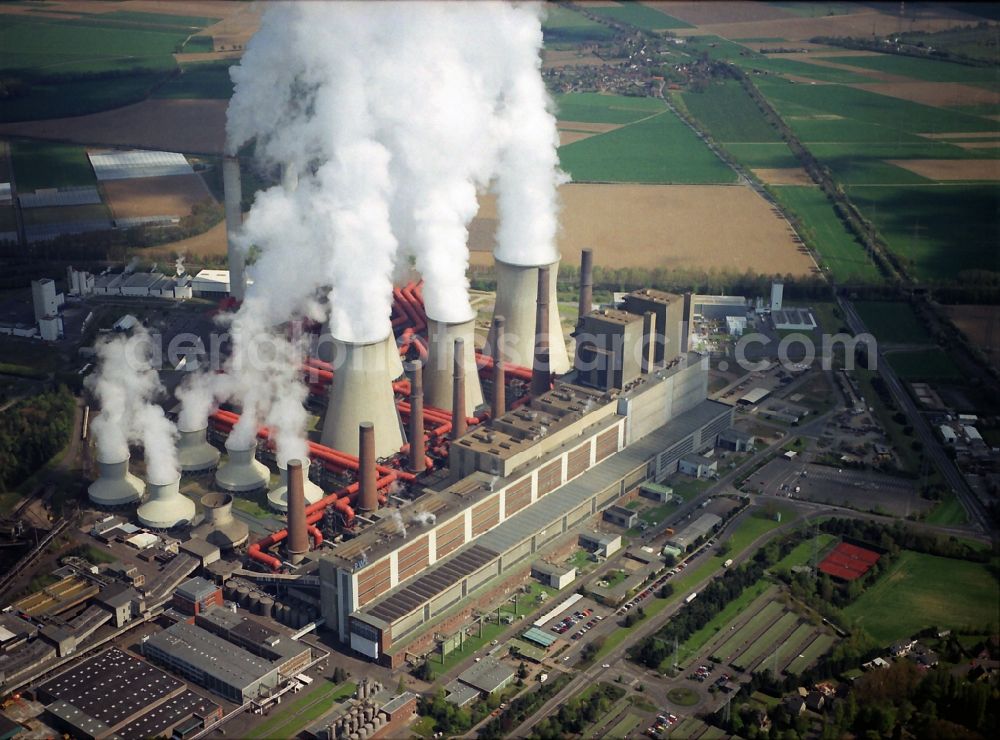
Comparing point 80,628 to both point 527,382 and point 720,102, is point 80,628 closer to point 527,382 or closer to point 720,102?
point 527,382

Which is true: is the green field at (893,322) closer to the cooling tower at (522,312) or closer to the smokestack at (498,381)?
the cooling tower at (522,312)

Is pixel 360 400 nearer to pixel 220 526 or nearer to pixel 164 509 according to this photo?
pixel 220 526

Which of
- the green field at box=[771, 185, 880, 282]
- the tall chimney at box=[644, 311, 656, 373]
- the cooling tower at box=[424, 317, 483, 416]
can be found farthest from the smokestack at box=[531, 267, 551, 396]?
the green field at box=[771, 185, 880, 282]

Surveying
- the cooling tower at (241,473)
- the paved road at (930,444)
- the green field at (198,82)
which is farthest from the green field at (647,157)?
the cooling tower at (241,473)

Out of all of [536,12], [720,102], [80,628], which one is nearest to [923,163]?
[720,102]

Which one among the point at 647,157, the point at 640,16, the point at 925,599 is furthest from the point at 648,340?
the point at 640,16
